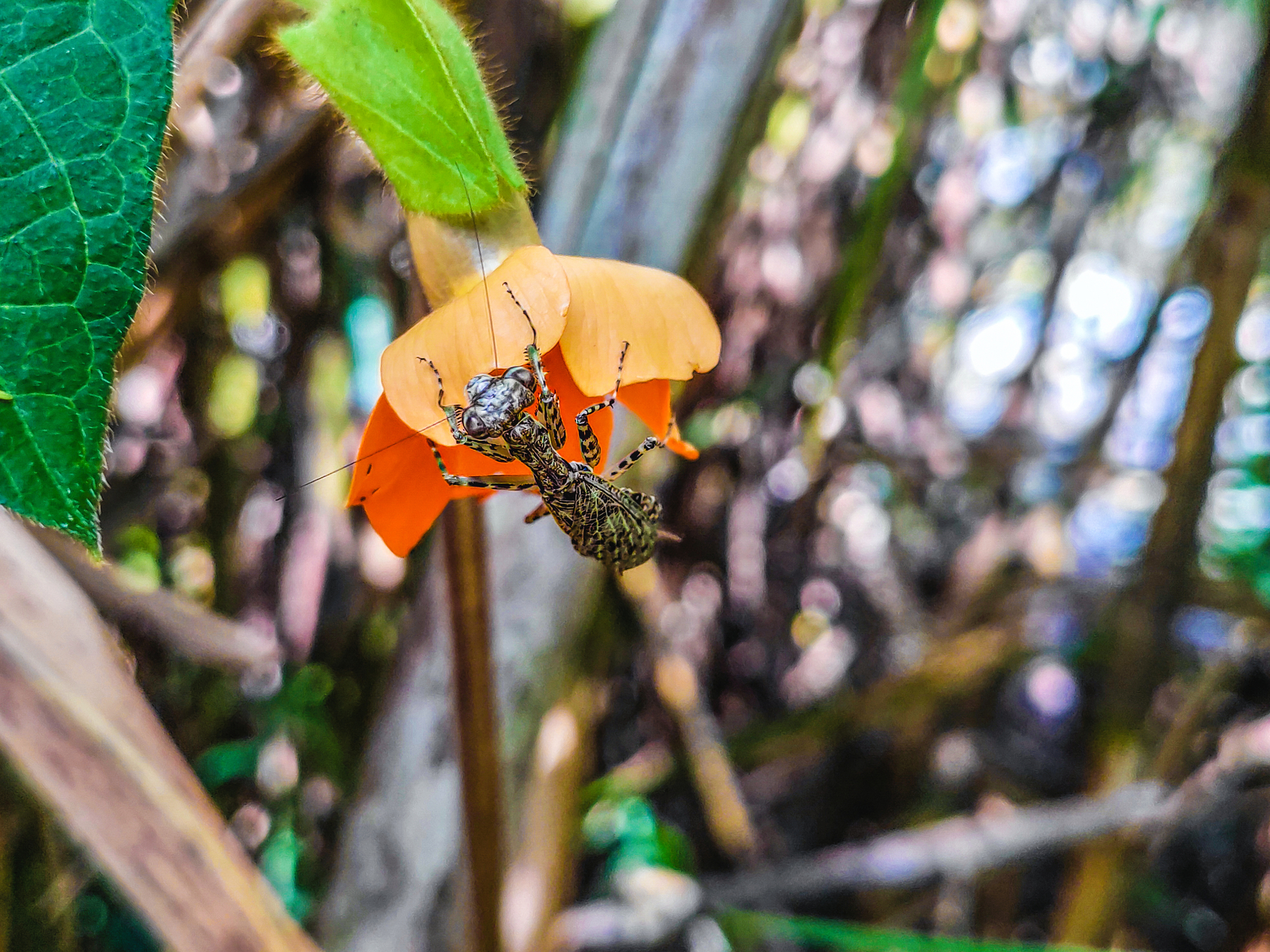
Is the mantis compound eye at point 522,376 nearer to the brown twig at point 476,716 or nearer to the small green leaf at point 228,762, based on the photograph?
the brown twig at point 476,716

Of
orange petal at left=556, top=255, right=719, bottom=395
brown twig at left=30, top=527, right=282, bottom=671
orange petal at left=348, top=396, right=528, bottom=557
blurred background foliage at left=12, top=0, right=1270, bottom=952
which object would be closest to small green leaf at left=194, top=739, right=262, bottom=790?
blurred background foliage at left=12, top=0, right=1270, bottom=952

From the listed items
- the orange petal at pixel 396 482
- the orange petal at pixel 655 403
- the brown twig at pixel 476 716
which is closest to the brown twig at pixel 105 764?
the brown twig at pixel 476 716

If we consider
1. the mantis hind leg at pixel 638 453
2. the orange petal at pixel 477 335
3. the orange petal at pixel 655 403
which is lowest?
the mantis hind leg at pixel 638 453

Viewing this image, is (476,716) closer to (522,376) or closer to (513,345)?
(522,376)

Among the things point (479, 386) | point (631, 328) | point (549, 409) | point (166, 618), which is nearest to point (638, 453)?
point (549, 409)

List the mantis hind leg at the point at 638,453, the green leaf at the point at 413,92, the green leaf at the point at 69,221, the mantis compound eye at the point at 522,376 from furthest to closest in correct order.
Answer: the mantis hind leg at the point at 638,453, the mantis compound eye at the point at 522,376, the green leaf at the point at 413,92, the green leaf at the point at 69,221

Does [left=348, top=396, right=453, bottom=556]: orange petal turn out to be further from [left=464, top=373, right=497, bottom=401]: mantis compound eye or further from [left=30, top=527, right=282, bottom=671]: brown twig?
[left=30, top=527, right=282, bottom=671]: brown twig

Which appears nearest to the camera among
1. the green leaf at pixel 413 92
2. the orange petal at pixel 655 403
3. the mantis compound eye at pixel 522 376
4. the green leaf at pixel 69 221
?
the green leaf at pixel 69 221
